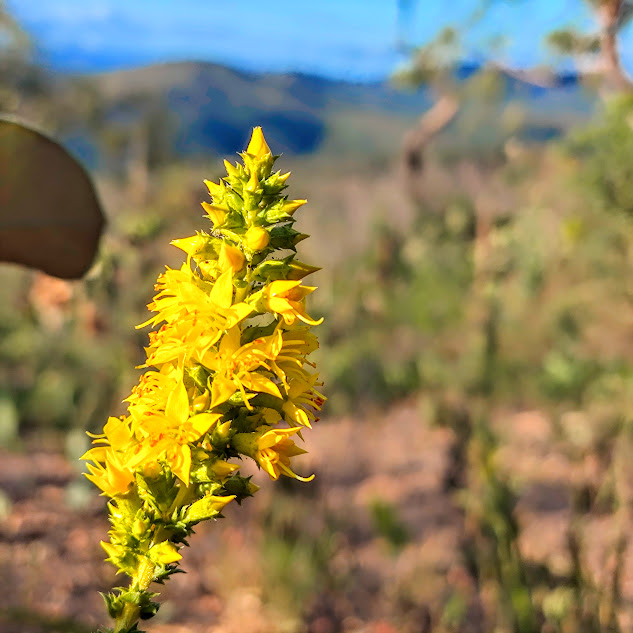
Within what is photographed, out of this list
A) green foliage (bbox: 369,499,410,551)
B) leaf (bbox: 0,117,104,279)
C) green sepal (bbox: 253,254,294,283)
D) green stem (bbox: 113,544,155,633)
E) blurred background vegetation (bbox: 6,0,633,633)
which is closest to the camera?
green stem (bbox: 113,544,155,633)

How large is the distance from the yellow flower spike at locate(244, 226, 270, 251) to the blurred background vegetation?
2.23 ft

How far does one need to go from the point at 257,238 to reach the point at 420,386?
20.1 ft

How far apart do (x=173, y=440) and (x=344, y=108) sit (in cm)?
1336

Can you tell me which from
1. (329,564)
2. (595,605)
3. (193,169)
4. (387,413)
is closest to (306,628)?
(329,564)

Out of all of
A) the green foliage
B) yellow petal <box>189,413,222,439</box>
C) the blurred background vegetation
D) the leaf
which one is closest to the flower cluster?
yellow petal <box>189,413,222,439</box>

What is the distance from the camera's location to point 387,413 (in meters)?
6.53

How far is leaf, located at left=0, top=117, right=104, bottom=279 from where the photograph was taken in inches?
45.6

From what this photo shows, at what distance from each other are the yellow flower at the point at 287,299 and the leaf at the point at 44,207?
0.64 m

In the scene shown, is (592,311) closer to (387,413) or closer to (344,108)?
(387,413)

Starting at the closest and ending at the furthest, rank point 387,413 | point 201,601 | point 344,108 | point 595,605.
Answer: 1. point 595,605
2. point 201,601
3. point 387,413
4. point 344,108

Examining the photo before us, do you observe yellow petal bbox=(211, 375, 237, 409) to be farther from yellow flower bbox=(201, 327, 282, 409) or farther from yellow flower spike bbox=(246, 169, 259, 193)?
yellow flower spike bbox=(246, 169, 259, 193)

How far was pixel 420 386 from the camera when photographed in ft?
22.2

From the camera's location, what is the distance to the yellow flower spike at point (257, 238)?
0.81 metres

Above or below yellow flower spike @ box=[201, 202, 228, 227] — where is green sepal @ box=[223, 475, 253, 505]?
below
